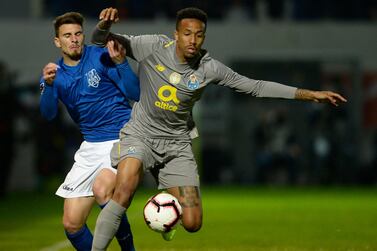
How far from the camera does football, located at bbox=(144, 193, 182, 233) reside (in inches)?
335

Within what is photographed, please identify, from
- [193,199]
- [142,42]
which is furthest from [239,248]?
[142,42]

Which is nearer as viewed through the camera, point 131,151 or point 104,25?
point 104,25

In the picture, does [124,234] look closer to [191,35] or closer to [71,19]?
[191,35]

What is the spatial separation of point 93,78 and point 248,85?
1.34 metres

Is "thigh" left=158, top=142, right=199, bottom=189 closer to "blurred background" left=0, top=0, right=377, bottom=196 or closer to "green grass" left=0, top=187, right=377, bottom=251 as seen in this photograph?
"green grass" left=0, top=187, right=377, bottom=251

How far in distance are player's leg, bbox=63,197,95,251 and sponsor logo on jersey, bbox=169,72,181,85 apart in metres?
1.23

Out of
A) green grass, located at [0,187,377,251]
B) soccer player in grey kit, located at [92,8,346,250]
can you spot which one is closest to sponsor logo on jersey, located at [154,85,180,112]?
soccer player in grey kit, located at [92,8,346,250]

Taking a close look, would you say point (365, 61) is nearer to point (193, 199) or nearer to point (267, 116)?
point (267, 116)

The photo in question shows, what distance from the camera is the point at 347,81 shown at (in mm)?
28766

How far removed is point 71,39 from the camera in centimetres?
889

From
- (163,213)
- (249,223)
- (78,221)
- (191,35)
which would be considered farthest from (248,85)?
(249,223)

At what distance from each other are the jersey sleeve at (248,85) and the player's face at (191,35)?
24 cm

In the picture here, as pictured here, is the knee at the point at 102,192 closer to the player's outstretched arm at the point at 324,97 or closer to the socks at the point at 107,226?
the socks at the point at 107,226

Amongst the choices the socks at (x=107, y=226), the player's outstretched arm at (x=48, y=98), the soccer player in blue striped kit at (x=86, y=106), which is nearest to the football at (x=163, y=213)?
the soccer player in blue striped kit at (x=86, y=106)
